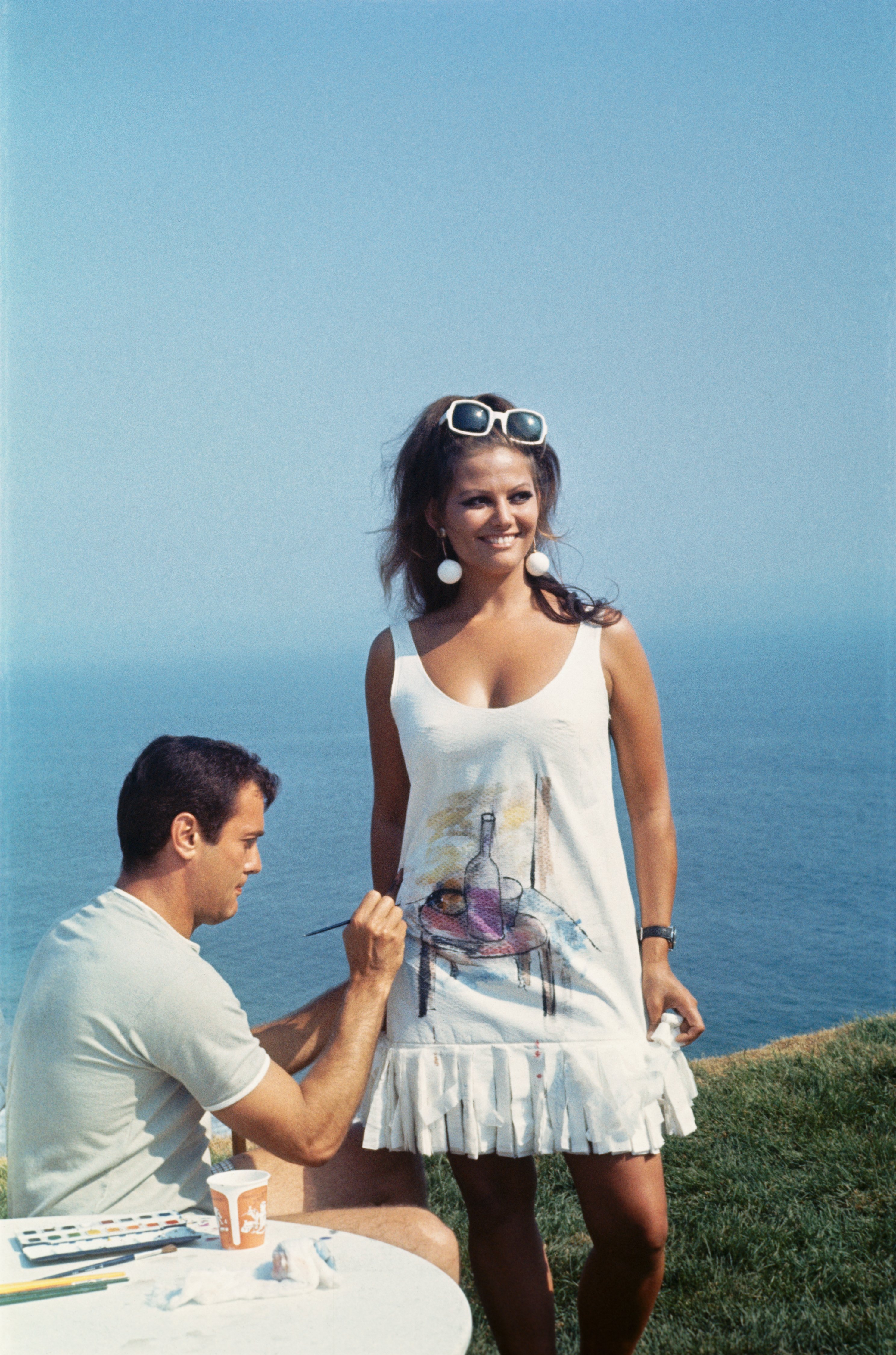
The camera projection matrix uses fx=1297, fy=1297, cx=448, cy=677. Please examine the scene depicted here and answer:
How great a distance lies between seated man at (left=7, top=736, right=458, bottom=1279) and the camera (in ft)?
7.04

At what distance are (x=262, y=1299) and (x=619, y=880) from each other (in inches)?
43.7

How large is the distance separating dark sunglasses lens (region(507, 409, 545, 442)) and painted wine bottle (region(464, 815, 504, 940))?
818mm

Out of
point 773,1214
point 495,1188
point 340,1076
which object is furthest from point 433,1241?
point 773,1214

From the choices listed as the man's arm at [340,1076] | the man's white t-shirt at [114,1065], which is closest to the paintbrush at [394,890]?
the man's arm at [340,1076]

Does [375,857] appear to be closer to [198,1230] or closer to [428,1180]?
[198,1230]

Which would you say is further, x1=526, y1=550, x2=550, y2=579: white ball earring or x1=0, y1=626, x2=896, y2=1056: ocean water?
x1=0, y1=626, x2=896, y2=1056: ocean water

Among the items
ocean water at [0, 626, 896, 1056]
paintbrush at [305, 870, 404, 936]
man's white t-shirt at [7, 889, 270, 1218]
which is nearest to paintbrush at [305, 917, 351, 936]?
paintbrush at [305, 870, 404, 936]

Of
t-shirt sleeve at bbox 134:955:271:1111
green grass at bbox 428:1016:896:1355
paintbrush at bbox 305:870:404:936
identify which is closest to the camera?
t-shirt sleeve at bbox 134:955:271:1111

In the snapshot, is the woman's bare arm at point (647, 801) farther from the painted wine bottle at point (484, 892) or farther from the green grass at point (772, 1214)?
the green grass at point (772, 1214)

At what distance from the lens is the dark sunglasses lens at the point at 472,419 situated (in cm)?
271

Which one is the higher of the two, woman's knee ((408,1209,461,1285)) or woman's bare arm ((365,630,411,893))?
woman's bare arm ((365,630,411,893))

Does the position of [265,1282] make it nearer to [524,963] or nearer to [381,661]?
[524,963]

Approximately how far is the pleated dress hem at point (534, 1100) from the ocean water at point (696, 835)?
3822mm

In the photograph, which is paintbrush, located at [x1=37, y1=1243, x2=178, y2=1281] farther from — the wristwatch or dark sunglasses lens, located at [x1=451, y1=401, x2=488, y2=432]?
dark sunglasses lens, located at [x1=451, y1=401, x2=488, y2=432]
